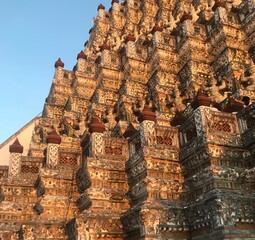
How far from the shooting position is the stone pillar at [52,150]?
14164mm

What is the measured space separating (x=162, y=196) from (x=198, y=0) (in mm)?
18828

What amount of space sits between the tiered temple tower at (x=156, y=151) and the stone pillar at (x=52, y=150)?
0.04m

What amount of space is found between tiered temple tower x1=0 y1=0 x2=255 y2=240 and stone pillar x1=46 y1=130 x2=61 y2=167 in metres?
0.04

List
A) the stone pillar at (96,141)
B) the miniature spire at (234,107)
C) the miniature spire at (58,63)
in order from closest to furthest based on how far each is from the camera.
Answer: the miniature spire at (234,107), the stone pillar at (96,141), the miniature spire at (58,63)

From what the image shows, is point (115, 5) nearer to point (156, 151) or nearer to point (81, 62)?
point (81, 62)

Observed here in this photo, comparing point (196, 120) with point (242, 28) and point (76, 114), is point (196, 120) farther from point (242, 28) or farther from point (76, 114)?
point (76, 114)

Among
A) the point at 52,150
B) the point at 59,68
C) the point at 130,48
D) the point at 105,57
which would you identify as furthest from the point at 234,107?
the point at 59,68

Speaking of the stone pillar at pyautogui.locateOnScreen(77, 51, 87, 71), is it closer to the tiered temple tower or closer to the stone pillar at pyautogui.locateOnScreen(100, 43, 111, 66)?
the tiered temple tower

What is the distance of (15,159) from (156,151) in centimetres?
731

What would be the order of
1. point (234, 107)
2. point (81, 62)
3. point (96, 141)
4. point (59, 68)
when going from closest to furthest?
point (234, 107)
point (96, 141)
point (81, 62)
point (59, 68)

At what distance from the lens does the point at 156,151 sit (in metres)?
11.6

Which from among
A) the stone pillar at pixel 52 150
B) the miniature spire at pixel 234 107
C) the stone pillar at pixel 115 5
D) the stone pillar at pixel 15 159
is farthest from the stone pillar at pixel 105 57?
the miniature spire at pixel 234 107

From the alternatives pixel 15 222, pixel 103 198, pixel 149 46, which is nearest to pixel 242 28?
pixel 149 46

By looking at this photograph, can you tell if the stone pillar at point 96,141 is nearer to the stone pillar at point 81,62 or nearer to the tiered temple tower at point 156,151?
the tiered temple tower at point 156,151
